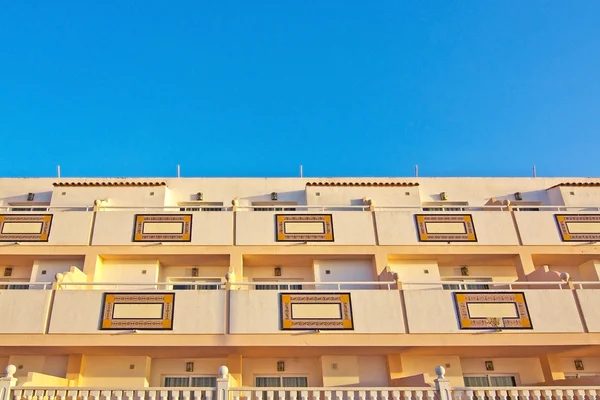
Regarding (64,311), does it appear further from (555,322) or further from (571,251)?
(571,251)

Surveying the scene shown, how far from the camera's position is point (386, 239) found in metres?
17.0

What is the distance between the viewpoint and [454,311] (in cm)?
1424

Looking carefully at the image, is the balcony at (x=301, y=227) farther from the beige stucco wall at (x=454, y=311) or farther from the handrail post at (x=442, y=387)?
the handrail post at (x=442, y=387)

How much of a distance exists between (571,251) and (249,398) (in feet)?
37.2

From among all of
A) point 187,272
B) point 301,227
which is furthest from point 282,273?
point 187,272

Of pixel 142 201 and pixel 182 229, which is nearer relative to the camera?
pixel 182 229

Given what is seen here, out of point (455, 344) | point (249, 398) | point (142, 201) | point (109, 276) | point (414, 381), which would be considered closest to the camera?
point (249, 398)

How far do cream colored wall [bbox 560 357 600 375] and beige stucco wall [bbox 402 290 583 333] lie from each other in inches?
74.3

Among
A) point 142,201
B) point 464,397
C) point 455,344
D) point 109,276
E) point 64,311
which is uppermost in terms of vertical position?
point 142,201

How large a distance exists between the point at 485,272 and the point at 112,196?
41.7 ft

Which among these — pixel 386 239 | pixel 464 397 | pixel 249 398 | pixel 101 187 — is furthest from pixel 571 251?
pixel 101 187

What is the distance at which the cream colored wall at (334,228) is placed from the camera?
1688 cm

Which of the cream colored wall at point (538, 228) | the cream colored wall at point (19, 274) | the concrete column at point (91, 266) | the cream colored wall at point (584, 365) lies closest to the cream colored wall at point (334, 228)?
the concrete column at point (91, 266)

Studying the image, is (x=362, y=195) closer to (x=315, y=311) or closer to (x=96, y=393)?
(x=315, y=311)
